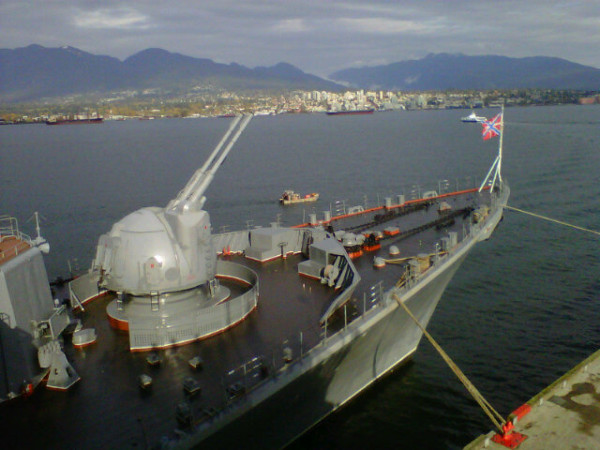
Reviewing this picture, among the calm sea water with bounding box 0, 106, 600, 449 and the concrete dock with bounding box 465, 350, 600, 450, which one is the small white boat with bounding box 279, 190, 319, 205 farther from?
the concrete dock with bounding box 465, 350, 600, 450

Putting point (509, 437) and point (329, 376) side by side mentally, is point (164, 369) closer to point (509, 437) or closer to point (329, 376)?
point (329, 376)

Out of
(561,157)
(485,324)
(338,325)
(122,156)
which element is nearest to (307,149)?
(122,156)

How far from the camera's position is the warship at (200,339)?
31.6 feet

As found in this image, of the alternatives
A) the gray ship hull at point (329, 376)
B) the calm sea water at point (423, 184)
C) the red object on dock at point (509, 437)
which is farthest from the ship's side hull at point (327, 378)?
the red object on dock at point (509, 437)

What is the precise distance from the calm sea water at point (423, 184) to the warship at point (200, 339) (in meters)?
1.69

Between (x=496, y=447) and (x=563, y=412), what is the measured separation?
2.15m

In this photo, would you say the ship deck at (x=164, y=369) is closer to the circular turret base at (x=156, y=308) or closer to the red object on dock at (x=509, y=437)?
the circular turret base at (x=156, y=308)

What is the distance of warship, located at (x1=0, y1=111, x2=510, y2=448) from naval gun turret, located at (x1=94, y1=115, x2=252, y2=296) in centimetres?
3

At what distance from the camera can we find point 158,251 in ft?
40.4

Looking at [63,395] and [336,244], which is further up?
[336,244]

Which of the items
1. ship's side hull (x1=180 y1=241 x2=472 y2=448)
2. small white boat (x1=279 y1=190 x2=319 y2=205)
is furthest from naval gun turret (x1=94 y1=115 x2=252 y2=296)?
small white boat (x1=279 y1=190 x2=319 y2=205)

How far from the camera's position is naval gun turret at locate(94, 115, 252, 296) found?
A: 40.4ft

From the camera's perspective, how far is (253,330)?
1292cm

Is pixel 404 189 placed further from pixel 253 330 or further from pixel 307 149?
pixel 307 149
